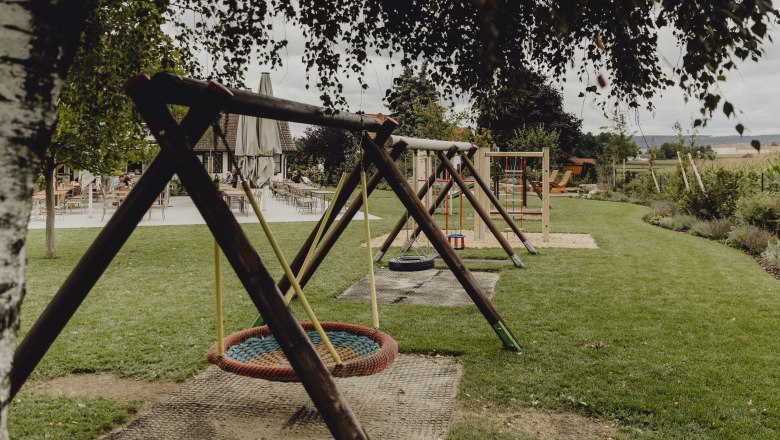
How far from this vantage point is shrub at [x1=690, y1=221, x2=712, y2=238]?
574 inches

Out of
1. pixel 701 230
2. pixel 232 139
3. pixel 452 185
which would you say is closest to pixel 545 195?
pixel 452 185

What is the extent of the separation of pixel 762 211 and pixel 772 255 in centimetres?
305

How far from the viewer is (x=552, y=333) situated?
6355 mm

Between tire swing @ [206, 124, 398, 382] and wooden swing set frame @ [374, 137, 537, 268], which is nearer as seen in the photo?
tire swing @ [206, 124, 398, 382]

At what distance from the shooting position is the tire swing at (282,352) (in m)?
3.65

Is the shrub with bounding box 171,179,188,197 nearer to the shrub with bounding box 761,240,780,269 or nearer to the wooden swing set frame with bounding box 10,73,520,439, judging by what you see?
the shrub with bounding box 761,240,780,269

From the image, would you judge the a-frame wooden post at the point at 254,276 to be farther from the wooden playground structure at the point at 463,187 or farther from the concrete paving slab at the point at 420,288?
the concrete paving slab at the point at 420,288

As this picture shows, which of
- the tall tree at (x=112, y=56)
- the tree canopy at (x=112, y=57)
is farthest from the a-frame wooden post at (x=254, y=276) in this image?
the tree canopy at (x=112, y=57)

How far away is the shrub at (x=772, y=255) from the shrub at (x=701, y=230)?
3358mm

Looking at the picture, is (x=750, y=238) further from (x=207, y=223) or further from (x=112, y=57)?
(x=207, y=223)

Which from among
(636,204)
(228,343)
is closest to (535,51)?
(228,343)

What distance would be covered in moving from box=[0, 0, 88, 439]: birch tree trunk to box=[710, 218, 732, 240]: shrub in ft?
48.4

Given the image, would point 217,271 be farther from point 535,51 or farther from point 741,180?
point 741,180

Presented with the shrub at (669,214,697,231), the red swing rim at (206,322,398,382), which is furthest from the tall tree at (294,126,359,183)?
the red swing rim at (206,322,398,382)
